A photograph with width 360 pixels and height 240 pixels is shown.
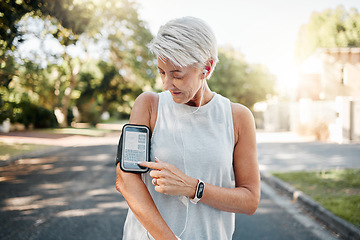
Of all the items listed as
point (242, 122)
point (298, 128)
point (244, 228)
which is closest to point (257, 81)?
point (298, 128)

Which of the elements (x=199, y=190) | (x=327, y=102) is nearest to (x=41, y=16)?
(x=199, y=190)

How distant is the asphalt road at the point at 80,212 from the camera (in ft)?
14.3

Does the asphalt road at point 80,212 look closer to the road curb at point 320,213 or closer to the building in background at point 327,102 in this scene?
the road curb at point 320,213

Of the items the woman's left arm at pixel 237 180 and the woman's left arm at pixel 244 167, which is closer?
the woman's left arm at pixel 237 180

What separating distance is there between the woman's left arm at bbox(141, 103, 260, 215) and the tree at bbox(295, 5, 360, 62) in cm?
5075

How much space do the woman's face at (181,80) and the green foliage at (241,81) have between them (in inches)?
1503

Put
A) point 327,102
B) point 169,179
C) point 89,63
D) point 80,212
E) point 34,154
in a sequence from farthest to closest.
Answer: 1. point 89,63
2. point 327,102
3. point 34,154
4. point 80,212
5. point 169,179

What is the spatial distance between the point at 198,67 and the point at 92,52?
25.4m

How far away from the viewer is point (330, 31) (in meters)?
47.5

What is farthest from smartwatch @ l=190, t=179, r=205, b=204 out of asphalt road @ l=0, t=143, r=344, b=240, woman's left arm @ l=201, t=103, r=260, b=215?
asphalt road @ l=0, t=143, r=344, b=240

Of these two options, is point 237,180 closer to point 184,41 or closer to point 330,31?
point 184,41

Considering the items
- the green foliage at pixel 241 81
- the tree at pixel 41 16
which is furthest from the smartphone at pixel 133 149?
the green foliage at pixel 241 81

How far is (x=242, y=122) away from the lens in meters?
1.46

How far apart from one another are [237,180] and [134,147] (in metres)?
0.51
